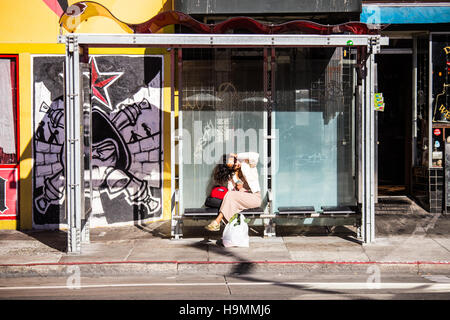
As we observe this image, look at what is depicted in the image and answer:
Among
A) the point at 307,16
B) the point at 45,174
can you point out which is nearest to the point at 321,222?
the point at 307,16

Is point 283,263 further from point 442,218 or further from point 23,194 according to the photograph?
point 23,194

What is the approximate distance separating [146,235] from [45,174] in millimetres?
2430

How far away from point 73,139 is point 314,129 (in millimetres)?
4231

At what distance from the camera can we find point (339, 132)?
1094 centimetres

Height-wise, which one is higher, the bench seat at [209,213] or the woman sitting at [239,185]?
the woman sitting at [239,185]

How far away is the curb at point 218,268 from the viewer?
8734 millimetres

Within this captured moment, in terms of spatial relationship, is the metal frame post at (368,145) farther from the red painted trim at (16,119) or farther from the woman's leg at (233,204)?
the red painted trim at (16,119)

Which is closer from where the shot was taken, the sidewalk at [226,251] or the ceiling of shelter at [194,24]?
the sidewalk at [226,251]

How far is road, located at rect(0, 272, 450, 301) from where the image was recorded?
23.9 ft

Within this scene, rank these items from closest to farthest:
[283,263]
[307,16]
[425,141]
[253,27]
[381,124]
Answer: [283,263], [253,27], [307,16], [425,141], [381,124]

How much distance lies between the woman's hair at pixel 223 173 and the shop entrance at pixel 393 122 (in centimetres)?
423

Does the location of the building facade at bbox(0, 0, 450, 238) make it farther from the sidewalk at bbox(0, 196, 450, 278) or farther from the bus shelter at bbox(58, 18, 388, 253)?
the sidewalk at bbox(0, 196, 450, 278)

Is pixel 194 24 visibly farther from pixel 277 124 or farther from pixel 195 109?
pixel 277 124

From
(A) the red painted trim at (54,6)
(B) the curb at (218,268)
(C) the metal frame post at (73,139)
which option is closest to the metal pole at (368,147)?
(B) the curb at (218,268)
